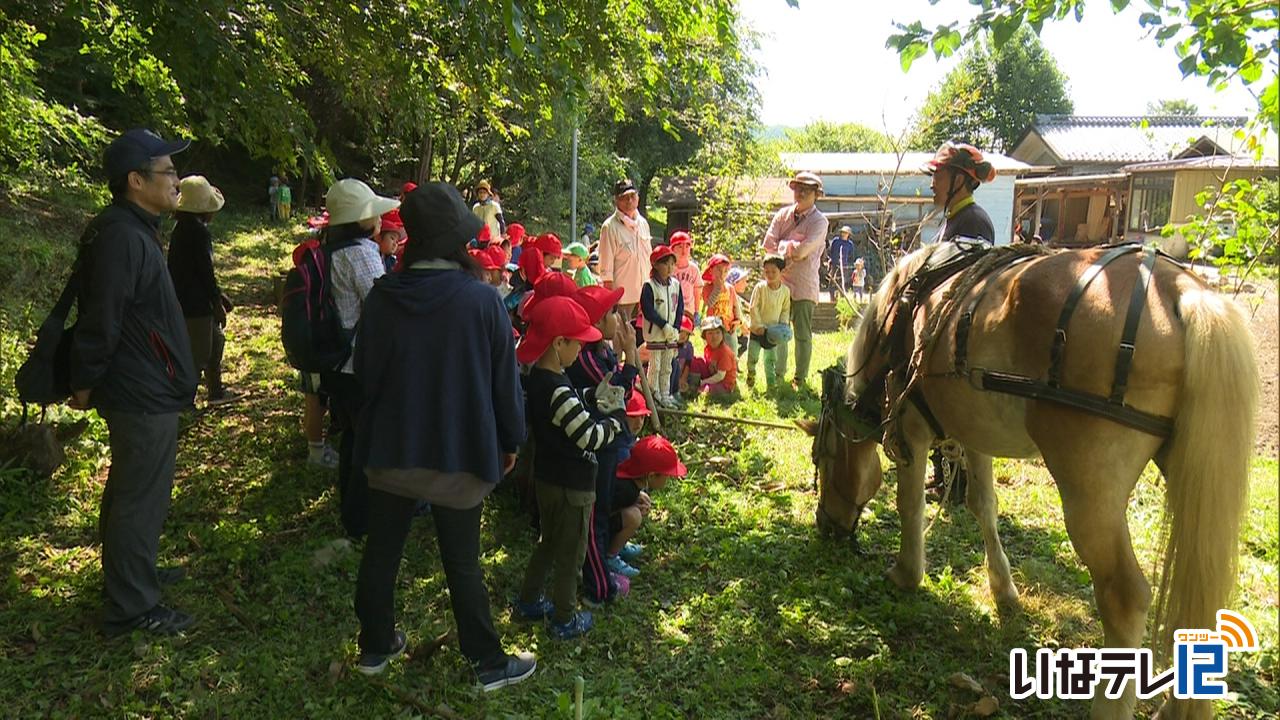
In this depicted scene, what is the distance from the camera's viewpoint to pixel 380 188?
22.4 meters

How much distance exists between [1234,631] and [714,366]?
18.1ft

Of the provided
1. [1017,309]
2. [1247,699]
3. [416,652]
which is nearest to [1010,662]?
[1247,699]

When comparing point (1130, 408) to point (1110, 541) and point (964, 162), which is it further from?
point (964, 162)

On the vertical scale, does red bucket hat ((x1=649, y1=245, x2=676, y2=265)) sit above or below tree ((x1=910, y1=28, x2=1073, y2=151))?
below

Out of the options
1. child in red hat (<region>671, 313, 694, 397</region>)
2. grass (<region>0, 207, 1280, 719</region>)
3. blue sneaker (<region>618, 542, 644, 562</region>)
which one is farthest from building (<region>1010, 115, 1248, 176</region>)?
blue sneaker (<region>618, 542, 644, 562</region>)

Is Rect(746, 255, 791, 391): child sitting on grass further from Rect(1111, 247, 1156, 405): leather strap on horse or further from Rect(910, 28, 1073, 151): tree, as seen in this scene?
Rect(910, 28, 1073, 151): tree

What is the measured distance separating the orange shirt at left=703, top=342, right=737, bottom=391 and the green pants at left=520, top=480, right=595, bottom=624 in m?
4.70

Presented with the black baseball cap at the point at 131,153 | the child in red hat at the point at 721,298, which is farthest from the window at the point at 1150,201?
the black baseball cap at the point at 131,153

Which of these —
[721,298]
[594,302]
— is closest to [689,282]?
[721,298]

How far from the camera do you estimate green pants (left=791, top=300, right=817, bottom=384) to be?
8.22 meters

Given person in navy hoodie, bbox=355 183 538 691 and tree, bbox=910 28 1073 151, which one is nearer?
person in navy hoodie, bbox=355 183 538 691

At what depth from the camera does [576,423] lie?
11.2ft

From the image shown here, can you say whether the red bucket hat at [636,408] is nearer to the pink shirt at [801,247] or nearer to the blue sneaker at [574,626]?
the blue sneaker at [574,626]

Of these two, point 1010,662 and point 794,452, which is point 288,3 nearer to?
point 794,452
